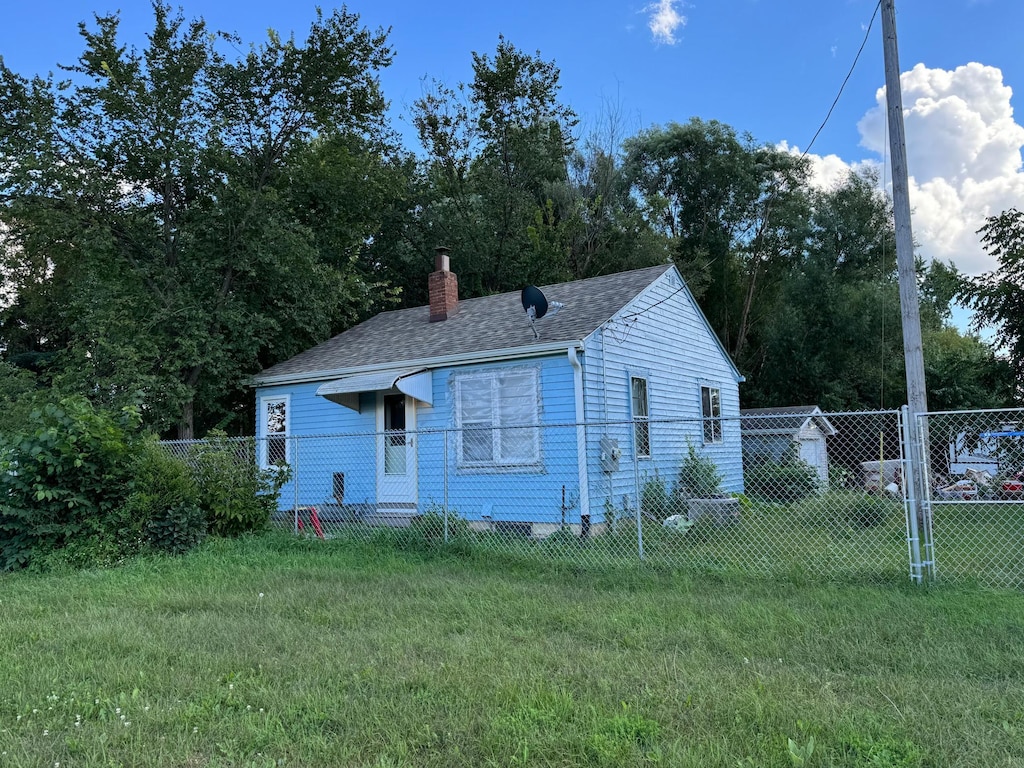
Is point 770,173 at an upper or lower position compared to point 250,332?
upper

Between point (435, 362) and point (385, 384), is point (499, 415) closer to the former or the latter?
point (435, 362)

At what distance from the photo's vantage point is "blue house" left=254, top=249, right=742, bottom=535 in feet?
33.4

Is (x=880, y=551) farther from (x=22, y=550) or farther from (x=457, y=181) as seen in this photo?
(x=457, y=181)

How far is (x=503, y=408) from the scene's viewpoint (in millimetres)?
10797

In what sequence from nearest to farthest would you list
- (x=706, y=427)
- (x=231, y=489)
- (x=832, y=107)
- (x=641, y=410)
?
(x=231, y=489) < (x=832, y=107) < (x=641, y=410) < (x=706, y=427)

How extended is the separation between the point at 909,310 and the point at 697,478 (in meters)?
6.21

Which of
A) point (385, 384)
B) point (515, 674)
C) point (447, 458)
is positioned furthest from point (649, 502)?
point (515, 674)

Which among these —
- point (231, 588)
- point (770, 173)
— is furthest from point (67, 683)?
point (770, 173)

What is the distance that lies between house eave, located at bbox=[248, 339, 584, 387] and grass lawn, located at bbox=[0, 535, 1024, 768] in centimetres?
451

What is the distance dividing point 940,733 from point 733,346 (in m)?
27.7

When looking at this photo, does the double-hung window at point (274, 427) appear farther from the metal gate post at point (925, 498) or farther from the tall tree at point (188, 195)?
the metal gate post at point (925, 498)

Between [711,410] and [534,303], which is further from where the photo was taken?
[711,410]

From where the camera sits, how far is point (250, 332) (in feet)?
45.9

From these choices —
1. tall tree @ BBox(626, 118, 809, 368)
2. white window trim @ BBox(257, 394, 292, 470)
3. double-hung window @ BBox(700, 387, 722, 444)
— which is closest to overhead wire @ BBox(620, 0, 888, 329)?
double-hung window @ BBox(700, 387, 722, 444)
